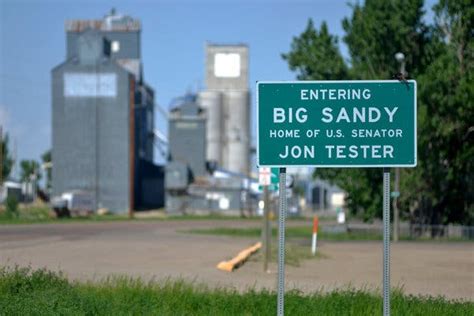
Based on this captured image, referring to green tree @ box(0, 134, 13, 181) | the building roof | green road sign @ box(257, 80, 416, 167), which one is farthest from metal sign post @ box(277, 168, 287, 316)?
green tree @ box(0, 134, 13, 181)

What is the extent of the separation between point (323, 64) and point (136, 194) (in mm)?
49696

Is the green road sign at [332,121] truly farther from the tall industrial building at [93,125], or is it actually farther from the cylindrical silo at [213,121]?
the cylindrical silo at [213,121]

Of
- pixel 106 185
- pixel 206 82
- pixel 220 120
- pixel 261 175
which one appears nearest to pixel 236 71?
pixel 206 82

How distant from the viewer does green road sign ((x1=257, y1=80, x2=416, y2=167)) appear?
1016cm

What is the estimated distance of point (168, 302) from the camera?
12.5 m

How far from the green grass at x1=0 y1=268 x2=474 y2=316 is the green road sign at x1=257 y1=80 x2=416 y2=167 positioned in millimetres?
2736

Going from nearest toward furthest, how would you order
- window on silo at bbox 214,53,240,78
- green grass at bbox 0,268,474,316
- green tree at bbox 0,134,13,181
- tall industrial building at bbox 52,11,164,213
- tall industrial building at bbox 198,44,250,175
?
green grass at bbox 0,268,474,316, window on silo at bbox 214,53,240,78, tall industrial building at bbox 52,11,164,213, tall industrial building at bbox 198,44,250,175, green tree at bbox 0,134,13,181

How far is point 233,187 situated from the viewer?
101562 mm

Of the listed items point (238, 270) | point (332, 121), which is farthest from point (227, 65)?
point (332, 121)

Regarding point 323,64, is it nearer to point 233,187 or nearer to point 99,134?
point 99,134

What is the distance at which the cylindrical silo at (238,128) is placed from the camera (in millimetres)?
116375

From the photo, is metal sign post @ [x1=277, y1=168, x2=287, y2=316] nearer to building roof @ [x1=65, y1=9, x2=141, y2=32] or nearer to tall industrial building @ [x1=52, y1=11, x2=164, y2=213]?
tall industrial building @ [x1=52, y1=11, x2=164, y2=213]

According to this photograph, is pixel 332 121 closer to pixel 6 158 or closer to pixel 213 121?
pixel 213 121

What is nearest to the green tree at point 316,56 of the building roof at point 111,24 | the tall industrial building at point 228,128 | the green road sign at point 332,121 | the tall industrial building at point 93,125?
the tall industrial building at point 93,125
